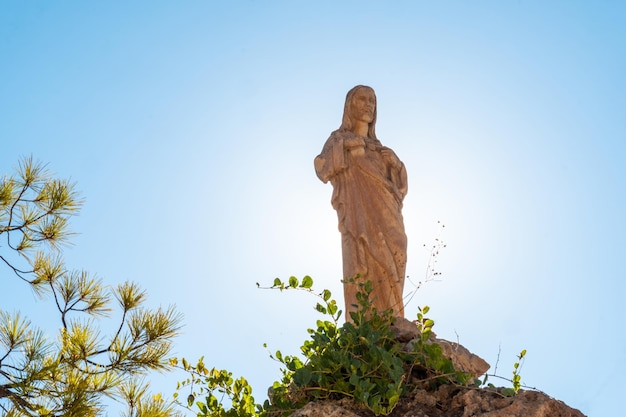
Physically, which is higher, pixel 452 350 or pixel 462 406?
pixel 452 350

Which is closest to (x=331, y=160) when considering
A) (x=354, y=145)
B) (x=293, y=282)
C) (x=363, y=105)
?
(x=354, y=145)

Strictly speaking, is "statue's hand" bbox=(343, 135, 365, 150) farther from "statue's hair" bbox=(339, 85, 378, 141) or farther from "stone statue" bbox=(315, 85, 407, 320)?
"statue's hair" bbox=(339, 85, 378, 141)

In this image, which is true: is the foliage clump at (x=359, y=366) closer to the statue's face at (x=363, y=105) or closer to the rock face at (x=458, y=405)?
the rock face at (x=458, y=405)

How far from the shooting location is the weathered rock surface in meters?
3.16

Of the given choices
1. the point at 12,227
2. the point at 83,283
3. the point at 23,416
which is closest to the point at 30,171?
the point at 12,227

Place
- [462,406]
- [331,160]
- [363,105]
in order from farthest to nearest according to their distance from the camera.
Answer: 1. [363,105]
2. [331,160]
3. [462,406]

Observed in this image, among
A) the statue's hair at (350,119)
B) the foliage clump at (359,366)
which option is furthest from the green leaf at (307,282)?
the statue's hair at (350,119)

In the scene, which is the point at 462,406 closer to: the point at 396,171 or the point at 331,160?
the point at 331,160

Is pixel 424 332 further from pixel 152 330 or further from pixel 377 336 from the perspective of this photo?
pixel 152 330

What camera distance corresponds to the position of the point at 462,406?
259 centimetres

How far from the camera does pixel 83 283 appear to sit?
4.42 m

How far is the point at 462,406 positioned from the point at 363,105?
4.97 m

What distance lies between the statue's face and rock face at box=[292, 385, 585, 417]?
484 cm

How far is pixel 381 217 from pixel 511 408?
410 centimetres
